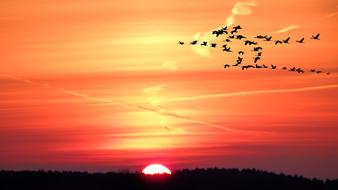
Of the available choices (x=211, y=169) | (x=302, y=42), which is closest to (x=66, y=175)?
(x=211, y=169)

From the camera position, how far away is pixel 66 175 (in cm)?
18825

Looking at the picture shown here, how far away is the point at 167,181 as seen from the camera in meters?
189

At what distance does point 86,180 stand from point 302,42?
2656 centimetres

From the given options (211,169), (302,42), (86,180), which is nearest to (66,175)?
(86,180)

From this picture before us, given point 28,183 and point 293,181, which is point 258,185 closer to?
point 293,181

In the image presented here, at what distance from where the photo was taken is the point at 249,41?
7313 inches

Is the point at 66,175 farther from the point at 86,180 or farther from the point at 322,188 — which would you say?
the point at 322,188

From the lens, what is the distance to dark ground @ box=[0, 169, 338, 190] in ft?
611

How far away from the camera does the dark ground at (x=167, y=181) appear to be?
186 m

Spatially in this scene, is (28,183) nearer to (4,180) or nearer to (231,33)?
(4,180)

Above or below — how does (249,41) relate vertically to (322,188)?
above

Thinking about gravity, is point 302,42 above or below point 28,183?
above

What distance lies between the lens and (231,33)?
602 feet

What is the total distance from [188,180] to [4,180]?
63.6ft
